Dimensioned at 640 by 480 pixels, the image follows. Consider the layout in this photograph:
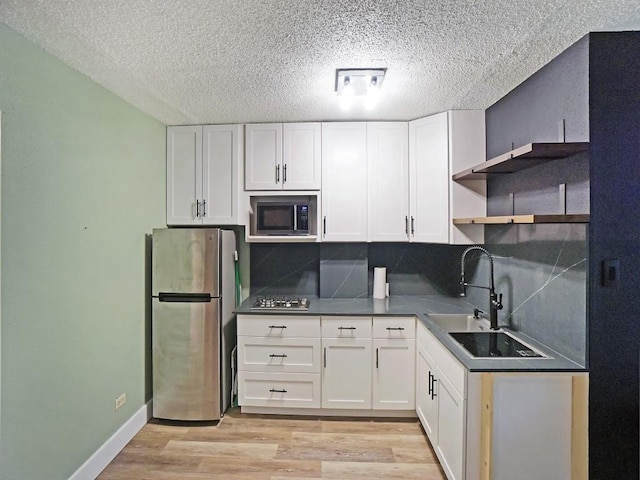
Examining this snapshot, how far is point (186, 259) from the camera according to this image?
2719 millimetres

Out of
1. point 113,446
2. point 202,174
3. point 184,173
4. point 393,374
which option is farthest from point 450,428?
point 184,173

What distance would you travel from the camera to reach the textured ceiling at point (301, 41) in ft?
4.89

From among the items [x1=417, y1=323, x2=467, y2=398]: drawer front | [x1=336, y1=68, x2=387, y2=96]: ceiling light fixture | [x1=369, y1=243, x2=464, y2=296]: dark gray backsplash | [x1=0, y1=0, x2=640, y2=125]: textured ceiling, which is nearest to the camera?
[x1=0, y1=0, x2=640, y2=125]: textured ceiling

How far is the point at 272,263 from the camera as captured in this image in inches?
136

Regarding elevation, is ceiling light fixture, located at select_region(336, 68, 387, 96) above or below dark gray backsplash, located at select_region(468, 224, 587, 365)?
above

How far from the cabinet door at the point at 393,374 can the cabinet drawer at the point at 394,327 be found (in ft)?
0.15

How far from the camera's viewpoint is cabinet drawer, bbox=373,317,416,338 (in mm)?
2768

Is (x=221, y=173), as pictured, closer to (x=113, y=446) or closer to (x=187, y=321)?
(x=187, y=321)

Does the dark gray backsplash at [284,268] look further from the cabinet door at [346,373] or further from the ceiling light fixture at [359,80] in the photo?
the ceiling light fixture at [359,80]

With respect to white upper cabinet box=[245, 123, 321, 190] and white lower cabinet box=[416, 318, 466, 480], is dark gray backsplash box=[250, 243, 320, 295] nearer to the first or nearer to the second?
white upper cabinet box=[245, 123, 321, 190]

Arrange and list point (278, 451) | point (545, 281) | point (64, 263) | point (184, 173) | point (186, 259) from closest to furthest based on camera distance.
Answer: point (64, 263) < point (545, 281) < point (278, 451) < point (186, 259) < point (184, 173)

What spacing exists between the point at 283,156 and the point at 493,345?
2143mm

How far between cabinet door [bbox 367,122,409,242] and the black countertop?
1.97 ft

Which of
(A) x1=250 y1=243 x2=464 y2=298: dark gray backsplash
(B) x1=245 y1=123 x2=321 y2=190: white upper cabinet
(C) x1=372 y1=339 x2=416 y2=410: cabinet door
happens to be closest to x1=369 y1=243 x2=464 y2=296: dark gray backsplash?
Result: (A) x1=250 y1=243 x2=464 y2=298: dark gray backsplash
